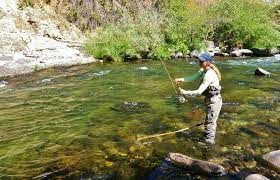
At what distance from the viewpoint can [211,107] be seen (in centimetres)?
842

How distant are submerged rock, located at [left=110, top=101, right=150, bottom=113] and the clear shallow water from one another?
0.43 ft

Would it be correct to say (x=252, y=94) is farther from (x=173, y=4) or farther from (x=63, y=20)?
(x=173, y=4)

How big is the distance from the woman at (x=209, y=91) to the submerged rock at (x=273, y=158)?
4.24ft

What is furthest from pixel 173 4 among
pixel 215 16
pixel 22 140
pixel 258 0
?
pixel 22 140

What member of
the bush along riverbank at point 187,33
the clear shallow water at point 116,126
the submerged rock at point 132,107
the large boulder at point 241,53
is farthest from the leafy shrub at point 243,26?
the submerged rock at point 132,107

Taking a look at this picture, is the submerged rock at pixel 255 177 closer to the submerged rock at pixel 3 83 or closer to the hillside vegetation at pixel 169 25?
the submerged rock at pixel 3 83

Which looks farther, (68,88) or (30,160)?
(68,88)

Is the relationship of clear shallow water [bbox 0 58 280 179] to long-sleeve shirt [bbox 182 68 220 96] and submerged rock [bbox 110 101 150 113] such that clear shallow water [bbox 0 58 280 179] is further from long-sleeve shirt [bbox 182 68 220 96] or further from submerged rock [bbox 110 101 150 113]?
long-sleeve shirt [bbox 182 68 220 96]


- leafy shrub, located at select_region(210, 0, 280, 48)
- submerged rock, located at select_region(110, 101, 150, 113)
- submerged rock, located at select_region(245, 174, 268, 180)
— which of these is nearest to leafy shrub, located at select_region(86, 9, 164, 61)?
leafy shrub, located at select_region(210, 0, 280, 48)

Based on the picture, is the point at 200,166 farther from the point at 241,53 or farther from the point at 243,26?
the point at 243,26

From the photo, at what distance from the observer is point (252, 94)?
13398 mm

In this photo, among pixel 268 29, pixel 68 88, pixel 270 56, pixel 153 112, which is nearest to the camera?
pixel 153 112

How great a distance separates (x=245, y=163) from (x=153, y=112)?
4.17 meters

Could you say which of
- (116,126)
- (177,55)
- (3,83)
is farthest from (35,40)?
(116,126)
